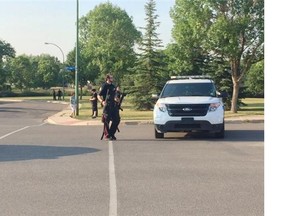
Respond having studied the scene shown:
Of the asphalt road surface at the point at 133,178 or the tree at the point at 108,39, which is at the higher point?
the tree at the point at 108,39

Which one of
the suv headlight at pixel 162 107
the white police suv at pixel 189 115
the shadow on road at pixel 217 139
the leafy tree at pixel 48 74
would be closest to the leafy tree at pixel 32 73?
the leafy tree at pixel 48 74

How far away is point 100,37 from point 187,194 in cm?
7060

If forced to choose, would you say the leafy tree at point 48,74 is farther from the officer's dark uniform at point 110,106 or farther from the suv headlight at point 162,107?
the suv headlight at point 162,107

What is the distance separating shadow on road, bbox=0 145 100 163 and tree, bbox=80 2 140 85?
171ft

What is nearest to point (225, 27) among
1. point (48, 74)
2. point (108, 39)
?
point (108, 39)

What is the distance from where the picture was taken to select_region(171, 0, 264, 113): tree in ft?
79.6

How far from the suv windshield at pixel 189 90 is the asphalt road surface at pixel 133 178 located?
188cm

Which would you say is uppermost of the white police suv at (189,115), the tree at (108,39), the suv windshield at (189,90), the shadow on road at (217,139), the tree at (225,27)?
A: the tree at (108,39)

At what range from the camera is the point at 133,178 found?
753cm

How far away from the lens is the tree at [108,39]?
219 ft

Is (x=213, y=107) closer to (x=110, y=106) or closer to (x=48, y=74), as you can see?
(x=110, y=106)

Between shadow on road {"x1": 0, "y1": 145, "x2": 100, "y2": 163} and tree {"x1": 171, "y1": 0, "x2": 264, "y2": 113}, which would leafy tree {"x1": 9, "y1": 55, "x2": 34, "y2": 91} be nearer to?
tree {"x1": 171, "y1": 0, "x2": 264, "y2": 113}

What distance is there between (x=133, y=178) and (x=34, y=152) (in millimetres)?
4246
